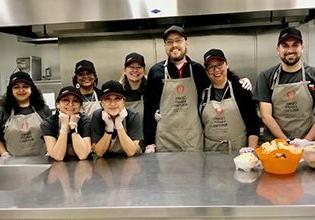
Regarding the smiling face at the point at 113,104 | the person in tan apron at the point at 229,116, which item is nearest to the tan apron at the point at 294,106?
the person in tan apron at the point at 229,116

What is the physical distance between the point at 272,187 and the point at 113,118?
711 millimetres

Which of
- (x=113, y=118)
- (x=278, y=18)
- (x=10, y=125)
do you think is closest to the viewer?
(x=113, y=118)

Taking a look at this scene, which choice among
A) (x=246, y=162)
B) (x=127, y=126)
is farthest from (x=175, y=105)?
(x=246, y=162)

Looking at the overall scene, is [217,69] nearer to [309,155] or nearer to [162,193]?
[309,155]

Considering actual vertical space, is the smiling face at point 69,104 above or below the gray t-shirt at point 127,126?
above

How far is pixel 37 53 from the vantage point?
3.00 meters

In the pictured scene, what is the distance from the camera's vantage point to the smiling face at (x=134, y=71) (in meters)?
1.82

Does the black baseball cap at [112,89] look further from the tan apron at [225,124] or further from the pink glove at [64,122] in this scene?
the tan apron at [225,124]

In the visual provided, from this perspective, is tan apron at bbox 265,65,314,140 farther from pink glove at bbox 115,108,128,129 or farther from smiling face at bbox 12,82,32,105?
smiling face at bbox 12,82,32,105

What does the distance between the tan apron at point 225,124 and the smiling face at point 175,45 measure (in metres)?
0.25

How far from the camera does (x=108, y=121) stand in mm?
1501

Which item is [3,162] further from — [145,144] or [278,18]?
[278,18]

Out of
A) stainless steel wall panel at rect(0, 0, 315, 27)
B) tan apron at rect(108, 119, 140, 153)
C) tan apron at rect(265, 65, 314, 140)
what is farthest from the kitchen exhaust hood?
tan apron at rect(108, 119, 140, 153)

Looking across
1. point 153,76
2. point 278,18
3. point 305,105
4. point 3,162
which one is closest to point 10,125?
point 3,162
